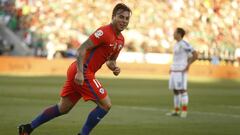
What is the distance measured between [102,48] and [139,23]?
1488 inches

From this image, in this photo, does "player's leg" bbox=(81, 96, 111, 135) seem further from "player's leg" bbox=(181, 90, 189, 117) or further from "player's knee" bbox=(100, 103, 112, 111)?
"player's leg" bbox=(181, 90, 189, 117)

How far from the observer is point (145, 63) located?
133 ft

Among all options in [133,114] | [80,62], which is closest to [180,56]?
[133,114]

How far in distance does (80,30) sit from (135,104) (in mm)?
26820

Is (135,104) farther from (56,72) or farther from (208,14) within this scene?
(208,14)

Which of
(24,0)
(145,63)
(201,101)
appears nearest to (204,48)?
(145,63)

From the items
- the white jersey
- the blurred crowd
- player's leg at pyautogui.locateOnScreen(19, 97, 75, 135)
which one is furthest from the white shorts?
the blurred crowd

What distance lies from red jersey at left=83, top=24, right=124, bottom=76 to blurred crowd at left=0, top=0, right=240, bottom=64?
34.7m

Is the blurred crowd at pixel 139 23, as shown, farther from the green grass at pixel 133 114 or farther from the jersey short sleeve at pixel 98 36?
the jersey short sleeve at pixel 98 36

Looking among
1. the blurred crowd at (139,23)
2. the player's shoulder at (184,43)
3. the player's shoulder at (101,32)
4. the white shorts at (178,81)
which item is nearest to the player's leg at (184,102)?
the white shorts at (178,81)

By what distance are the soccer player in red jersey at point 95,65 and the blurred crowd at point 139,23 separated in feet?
114

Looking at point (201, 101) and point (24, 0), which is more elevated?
point (24, 0)

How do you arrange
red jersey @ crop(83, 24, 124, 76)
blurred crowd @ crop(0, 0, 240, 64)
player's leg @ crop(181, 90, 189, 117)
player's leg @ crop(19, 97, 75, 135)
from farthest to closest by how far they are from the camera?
blurred crowd @ crop(0, 0, 240, 64) → player's leg @ crop(181, 90, 189, 117) → player's leg @ crop(19, 97, 75, 135) → red jersey @ crop(83, 24, 124, 76)

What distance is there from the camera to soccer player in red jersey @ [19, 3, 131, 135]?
29.0ft
